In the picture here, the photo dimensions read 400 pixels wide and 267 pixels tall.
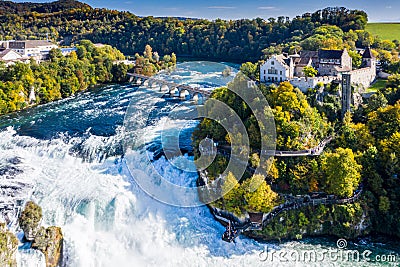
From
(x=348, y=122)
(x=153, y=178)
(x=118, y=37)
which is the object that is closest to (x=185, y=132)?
(x=153, y=178)

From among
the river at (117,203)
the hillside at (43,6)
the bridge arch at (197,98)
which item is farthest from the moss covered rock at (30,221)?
the hillside at (43,6)

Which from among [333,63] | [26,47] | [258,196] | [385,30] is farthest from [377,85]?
[26,47]

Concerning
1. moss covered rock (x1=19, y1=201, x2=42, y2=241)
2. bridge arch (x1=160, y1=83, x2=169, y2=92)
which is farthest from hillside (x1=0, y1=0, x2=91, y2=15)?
moss covered rock (x1=19, y1=201, x2=42, y2=241)

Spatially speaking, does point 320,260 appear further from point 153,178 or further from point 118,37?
point 118,37

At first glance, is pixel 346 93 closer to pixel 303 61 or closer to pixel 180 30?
pixel 303 61

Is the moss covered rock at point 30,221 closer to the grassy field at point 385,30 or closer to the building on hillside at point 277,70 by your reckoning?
the building on hillside at point 277,70

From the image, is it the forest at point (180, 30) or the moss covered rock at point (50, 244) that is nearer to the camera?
the moss covered rock at point (50, 244)
